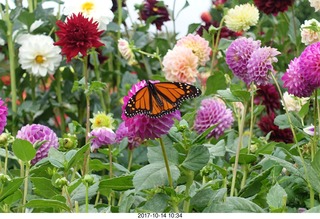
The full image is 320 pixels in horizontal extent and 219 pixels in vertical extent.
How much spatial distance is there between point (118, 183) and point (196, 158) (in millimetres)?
128

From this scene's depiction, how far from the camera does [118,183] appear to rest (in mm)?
1105

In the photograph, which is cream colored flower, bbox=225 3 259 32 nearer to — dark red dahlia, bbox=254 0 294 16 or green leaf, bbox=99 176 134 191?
dark red dahlia, bbox=254 0 294 16

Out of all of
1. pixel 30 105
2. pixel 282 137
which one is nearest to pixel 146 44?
pixel 30 105

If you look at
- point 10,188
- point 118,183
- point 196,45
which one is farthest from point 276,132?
point 10,188

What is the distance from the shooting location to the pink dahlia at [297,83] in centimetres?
119

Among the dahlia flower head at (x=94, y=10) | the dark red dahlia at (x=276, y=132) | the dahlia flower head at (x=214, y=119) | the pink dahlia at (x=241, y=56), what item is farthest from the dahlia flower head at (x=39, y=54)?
the pink dahlia at (x=241, y=56)

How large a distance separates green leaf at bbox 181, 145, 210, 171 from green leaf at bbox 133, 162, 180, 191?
0.8 inches

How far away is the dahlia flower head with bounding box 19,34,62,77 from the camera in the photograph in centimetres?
238

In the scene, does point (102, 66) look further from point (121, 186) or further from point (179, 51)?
point (121, 186)

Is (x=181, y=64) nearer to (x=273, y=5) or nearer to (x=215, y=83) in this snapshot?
(x=215, y=83)

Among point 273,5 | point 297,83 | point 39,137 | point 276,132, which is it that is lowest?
point 276,132

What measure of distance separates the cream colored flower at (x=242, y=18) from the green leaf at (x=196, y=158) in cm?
90

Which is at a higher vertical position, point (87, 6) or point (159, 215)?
point (87, 6)

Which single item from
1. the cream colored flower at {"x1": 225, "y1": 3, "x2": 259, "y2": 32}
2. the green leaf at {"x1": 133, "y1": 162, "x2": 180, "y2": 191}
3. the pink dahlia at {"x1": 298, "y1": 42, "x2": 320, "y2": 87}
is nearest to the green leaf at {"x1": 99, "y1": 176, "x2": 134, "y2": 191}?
the green leaf at {"x1": 133, "y1": 162, "x2": 180, "y2": 191}
